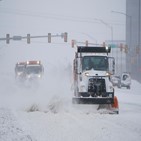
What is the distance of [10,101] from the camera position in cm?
2867

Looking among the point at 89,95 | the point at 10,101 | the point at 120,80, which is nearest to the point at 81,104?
the point at 89,95

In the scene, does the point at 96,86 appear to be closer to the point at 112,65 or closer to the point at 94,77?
the point at 94,77

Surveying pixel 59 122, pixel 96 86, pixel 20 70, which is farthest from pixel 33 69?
pixel 59 122

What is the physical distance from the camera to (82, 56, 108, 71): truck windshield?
78.4 feet

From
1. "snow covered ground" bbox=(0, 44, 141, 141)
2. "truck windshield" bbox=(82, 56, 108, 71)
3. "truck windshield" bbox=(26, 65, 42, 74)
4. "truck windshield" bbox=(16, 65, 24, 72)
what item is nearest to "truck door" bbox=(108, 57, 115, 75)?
"truck windshield" bbox=(82, 56, 108, 71)

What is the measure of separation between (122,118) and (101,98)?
2.70 metres

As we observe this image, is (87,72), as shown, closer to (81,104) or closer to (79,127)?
(81,104)

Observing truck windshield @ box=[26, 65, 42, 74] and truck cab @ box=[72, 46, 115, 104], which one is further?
truck windshield @ box=[26, 65, 42, 74]

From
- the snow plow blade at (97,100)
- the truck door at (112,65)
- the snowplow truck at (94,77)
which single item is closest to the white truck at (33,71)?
the snowplow truck at (94,77)

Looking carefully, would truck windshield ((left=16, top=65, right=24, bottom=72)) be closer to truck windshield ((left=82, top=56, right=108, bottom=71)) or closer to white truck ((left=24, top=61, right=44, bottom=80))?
white truck ((left=24, top=61, right=44, bottom=80))

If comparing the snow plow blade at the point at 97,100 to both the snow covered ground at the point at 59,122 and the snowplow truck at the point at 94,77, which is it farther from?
the snow covered ground at the point at 59,122

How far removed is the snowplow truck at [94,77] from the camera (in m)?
23.2

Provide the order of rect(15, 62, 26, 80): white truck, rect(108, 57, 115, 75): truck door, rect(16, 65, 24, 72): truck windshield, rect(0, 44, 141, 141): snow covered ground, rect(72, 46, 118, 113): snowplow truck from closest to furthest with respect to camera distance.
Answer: rect(0, 44, 141, 141): snow covered ground, rect(72, 46, 118, 113): snowplow truck, rect(108, 57, 115, 75): truck door, rect(15, 62, 26, 80): white truck, rect(16, 65, 24, 72): truck windshield

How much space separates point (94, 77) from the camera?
23656mm
